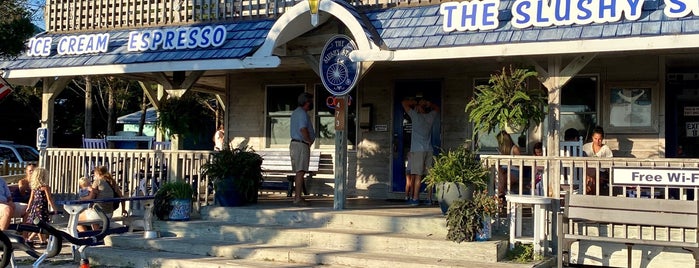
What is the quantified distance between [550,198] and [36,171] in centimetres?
702

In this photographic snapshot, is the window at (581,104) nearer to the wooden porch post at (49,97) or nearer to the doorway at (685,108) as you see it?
the doorway at (685,108)

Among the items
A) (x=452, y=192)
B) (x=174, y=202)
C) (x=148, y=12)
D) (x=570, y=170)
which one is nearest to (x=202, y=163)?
(x=174, y=202)

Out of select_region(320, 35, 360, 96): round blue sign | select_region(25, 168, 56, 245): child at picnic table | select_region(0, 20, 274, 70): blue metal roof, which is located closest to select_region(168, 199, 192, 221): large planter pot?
select_region(25, 168, 56, 245): child at picnic table

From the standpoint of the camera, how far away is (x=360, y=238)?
8.92 meters

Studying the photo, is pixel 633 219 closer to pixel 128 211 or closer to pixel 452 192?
pixel 452 192

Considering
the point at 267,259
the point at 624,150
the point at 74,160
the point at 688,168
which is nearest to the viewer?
the point at 688,168

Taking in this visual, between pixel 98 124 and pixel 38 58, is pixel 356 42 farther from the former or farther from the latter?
pixel 98 124

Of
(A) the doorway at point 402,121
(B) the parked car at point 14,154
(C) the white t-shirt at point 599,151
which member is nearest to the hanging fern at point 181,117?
(A) the doorway at point 402,121

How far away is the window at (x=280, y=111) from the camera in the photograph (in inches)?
529

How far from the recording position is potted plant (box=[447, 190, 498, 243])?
8.33 metres

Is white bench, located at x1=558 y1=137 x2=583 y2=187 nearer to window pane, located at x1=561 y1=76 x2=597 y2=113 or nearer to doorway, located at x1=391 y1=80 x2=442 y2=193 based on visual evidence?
window pane, located at x1=561 y1=76 x2=597 y2=113

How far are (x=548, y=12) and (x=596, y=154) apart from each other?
220 cm

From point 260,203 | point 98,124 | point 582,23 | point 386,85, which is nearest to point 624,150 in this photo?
point 582,23

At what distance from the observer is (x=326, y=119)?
1314 cm
